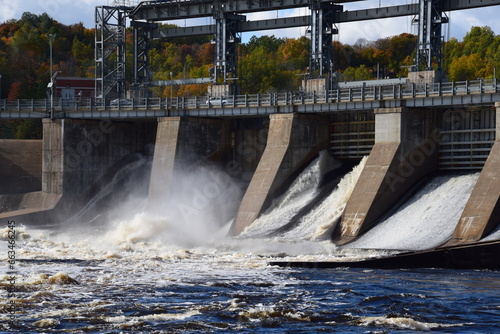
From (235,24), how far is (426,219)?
25475 mm

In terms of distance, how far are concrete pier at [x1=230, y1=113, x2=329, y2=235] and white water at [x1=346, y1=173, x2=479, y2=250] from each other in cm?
915

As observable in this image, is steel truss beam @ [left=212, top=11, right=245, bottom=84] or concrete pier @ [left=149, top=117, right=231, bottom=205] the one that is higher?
steel truss beam @ [left=212, top=11, right=245, bottom=84]

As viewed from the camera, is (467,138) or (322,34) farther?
(322,34)

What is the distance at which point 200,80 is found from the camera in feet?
219

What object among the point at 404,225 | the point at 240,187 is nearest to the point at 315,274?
the point at 404,225

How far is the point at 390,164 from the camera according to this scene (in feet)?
160

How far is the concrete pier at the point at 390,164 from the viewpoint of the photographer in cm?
4788

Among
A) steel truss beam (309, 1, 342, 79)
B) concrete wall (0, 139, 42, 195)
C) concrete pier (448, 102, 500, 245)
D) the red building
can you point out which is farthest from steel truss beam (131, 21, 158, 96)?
concrete pier (448, 102, 500, 245)

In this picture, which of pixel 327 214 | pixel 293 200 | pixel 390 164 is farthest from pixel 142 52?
pixel 390 164

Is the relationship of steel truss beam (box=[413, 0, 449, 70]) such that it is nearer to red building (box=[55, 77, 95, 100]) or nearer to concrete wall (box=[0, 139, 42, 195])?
concrete wall (box=[0, 139, 42, 195])

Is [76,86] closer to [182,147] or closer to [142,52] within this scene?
[142,52]

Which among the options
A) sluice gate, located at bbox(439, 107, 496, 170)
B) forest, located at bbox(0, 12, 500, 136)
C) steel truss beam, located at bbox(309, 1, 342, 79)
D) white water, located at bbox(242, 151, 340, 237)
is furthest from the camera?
forest, located at bbox(0, 12, 500, 136)

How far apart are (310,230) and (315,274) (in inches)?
448

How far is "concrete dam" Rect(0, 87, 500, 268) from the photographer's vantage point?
152ft
